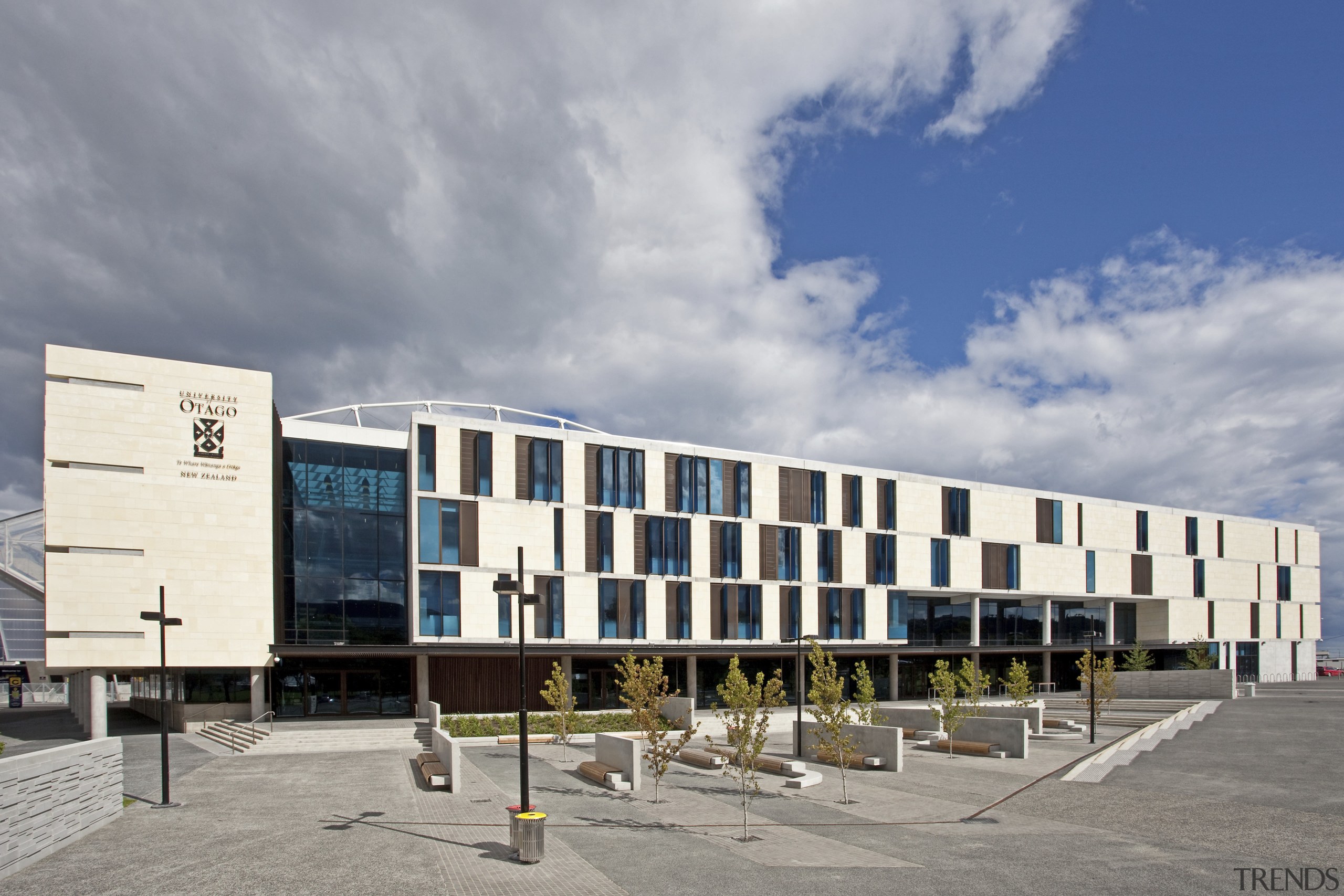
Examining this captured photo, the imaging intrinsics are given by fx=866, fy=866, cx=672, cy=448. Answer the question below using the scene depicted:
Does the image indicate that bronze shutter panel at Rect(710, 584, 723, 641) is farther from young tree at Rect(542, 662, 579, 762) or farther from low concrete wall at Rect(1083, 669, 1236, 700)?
low concrete wall at Rect(1083, 669, 1236, 700)

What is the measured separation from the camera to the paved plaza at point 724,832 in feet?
48.5

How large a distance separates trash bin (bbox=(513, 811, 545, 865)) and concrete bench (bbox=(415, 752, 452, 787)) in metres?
8.88

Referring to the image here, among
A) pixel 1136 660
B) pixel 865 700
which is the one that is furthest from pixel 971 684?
pixel 1136 660

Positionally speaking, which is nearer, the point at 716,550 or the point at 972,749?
the point at 972,749

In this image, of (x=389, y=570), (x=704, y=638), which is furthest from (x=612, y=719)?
(x=389, y=570)

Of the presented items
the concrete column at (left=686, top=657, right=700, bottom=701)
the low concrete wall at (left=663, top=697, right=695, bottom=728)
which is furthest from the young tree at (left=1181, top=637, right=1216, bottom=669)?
the low concrete wall at (left=663, top=697, right=695, bottom=728)

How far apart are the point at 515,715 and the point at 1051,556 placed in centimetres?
4274

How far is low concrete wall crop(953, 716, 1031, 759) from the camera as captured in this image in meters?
31.0

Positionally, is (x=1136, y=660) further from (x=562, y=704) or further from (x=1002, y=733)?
(x=562, y=704)

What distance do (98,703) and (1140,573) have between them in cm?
6868

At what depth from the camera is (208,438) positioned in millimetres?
38938

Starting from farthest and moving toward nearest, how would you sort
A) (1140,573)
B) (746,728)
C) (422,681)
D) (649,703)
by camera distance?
(1140,573), (422,681), (649,703), (746,728)

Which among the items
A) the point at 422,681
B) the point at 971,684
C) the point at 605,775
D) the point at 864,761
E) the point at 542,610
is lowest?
the point at 422,681

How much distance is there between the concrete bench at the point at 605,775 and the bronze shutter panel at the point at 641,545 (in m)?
20.8
